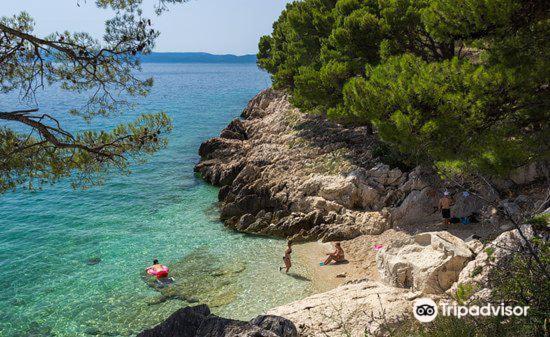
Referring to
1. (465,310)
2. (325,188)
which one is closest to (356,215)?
(325,188)

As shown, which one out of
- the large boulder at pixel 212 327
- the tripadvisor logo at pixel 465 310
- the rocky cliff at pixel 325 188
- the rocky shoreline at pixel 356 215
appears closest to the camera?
the tripadvisor logo at pixel 465 310

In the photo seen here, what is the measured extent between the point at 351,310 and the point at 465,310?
3.35 m

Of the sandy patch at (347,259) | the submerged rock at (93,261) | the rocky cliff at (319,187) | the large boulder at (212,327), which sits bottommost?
the submerged rock at (93,261)

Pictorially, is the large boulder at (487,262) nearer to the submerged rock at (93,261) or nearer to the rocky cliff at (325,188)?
the rocky cliff at (325,188)

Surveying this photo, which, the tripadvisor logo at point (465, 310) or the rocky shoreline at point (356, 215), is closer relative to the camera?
the tripadvisor logo at point (465, 310)

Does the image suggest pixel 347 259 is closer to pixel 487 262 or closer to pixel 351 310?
pixel 351 310

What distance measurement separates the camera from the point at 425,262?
1045cm

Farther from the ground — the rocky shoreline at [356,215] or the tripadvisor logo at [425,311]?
the tripadvisor logo at [425,311]

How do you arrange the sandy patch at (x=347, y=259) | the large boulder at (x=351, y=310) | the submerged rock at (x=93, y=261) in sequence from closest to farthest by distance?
1. the large boulder at (x=351, y=310)
2. the sandy patch at (x=347, y=259)
3. the submerged rock at (x=93, y=261)

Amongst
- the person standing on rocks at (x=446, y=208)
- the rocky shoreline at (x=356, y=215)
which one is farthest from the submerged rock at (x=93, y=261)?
the person standing on rocks at (x=446, y=208)

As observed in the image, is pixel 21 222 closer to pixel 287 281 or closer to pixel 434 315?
pixel 287 281

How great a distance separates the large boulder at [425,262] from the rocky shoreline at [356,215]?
0.03 meters

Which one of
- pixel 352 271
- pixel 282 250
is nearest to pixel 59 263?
pixel 282 250

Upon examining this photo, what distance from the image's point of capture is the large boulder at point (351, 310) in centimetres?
856
